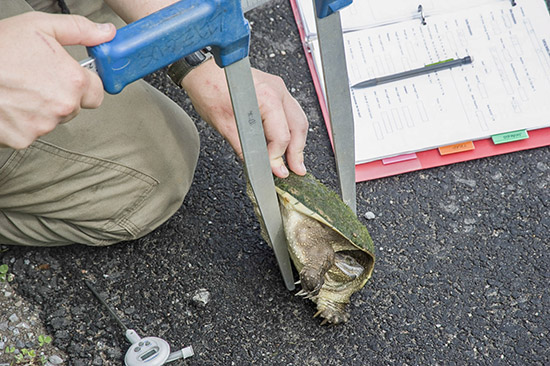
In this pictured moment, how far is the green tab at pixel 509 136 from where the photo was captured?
2.00 meters

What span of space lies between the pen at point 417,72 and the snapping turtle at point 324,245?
0.58m

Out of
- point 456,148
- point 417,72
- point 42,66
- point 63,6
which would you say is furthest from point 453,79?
point 42,66

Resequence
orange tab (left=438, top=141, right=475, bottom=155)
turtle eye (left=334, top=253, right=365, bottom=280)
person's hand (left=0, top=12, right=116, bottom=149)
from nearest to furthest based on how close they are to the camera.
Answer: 1. person's hand (left=0, top=12, right=116, bottom=149)
2. turtle eye (left=334, top=253, right=365, bottom=280)
3. orange tab (left=438, top=141, right=475, bottom=155)

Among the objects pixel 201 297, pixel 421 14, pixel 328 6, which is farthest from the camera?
pixel 421 14

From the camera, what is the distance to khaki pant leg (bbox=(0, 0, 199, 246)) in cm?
161

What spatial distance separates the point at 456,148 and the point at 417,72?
0.29 m

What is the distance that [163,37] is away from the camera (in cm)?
109

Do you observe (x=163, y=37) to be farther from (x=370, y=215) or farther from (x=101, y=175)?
(x=370, y=215)

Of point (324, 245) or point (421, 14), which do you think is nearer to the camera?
point (324, 245)

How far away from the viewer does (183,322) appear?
1.70 m

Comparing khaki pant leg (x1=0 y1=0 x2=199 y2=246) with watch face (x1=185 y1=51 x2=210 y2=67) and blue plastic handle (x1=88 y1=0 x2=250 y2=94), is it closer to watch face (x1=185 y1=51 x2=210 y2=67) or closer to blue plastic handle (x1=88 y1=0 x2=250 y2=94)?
watch face (x1=185 y1=51 x2=210 y2=67)

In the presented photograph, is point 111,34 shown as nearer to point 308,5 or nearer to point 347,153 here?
point 347,153

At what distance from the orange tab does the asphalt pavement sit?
48 millimetres

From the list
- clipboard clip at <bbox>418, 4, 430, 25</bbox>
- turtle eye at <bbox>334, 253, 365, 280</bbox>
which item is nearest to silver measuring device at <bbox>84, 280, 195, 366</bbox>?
turtle eye at <bbox>334, 253, 365, 280</bbox>
